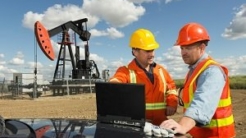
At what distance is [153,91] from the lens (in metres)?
4.14

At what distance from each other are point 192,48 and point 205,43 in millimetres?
125

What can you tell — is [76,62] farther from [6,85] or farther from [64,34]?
[6,85]

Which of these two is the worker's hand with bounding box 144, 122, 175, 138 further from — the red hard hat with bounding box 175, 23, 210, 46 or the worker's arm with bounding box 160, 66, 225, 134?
the red hard hat with bounding box 175, 23, 210, 46

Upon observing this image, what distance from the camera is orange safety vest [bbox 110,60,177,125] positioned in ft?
13.5

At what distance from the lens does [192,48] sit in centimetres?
285

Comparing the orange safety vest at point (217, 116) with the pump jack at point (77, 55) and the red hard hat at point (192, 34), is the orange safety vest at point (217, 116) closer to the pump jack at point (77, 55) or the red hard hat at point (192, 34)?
the red hard hat at point (192, 34)

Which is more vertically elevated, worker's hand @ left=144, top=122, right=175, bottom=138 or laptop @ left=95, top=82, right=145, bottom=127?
laptop @ left=95, top=82, right=145, bottom=127

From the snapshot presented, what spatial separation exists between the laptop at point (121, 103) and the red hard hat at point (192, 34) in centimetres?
63

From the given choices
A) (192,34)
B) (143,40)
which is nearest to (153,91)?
(143,40)

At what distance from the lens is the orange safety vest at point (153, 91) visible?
411 centimetres

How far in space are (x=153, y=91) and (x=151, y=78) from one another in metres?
0.15

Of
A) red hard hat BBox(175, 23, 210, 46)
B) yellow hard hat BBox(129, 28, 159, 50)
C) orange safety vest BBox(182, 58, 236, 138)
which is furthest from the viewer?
yellow hard hat BBox(129, 28, 159, 50)

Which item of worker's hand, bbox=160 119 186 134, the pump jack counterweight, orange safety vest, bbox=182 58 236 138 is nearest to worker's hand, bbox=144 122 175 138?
worker's hand, bbox=160 119 186 134

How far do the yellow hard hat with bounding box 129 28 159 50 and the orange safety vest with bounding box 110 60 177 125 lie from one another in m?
0.23
